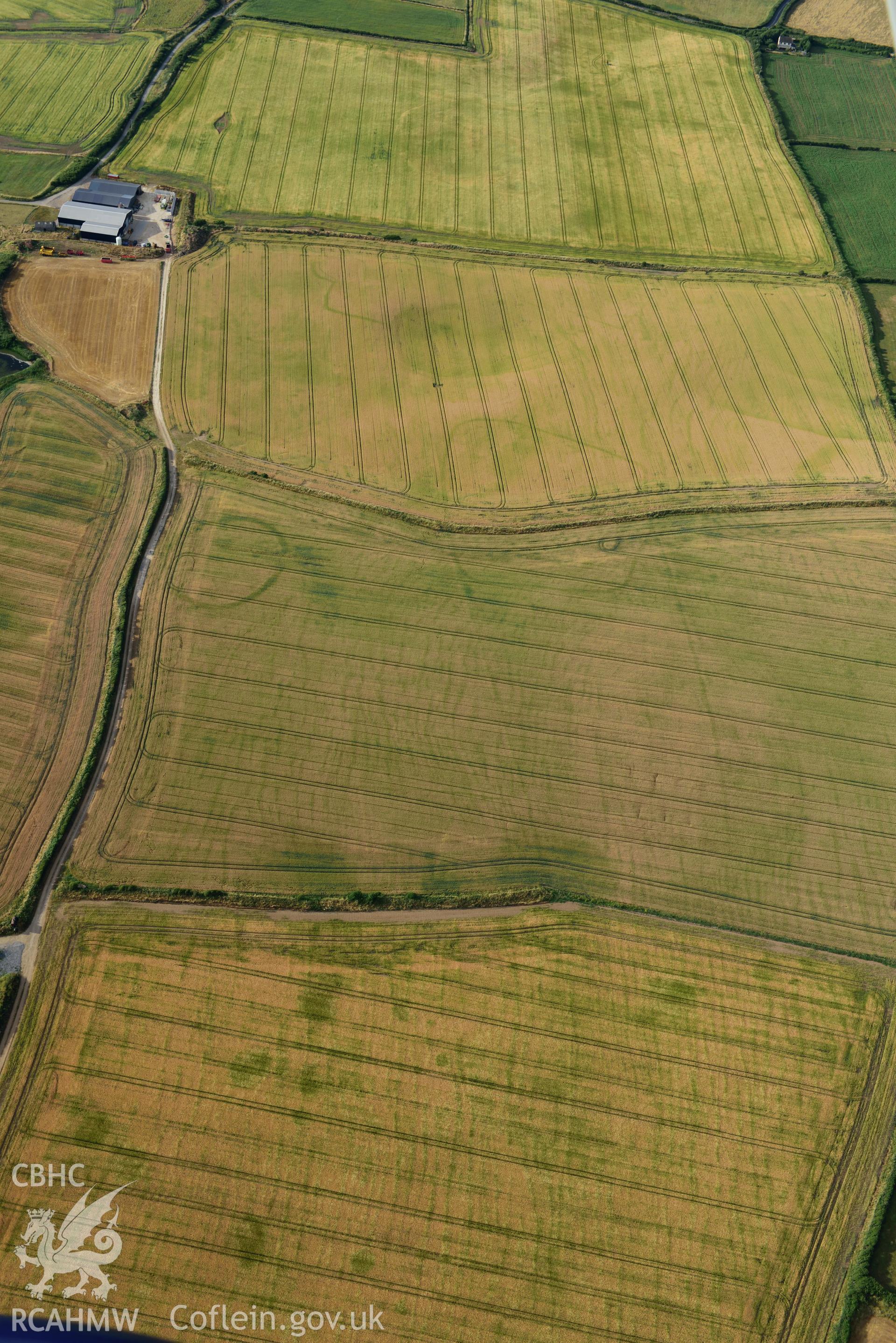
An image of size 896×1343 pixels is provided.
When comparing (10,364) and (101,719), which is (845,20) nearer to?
(10,364)

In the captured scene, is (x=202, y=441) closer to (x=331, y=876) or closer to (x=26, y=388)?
(x=26, y=388)

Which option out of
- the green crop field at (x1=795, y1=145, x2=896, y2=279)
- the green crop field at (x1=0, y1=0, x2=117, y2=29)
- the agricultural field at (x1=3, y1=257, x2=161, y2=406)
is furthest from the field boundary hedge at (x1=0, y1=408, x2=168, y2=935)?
the green crop field at (x1=0, y1=0, x2=117, y2=29)

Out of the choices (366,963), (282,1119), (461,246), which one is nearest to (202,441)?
(461,246)

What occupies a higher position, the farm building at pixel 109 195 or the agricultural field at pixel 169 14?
the agricultural field at pixel 169 14

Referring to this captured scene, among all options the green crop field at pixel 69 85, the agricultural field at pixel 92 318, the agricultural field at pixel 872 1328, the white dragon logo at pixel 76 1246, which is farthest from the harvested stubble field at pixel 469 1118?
the green crop field at pixel 69 85

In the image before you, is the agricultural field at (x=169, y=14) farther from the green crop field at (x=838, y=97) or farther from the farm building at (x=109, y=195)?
the green crop field at (x=838, y=97)

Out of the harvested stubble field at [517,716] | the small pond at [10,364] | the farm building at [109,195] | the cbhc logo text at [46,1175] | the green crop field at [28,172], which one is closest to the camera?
the cbhc logo text at [46,1175]

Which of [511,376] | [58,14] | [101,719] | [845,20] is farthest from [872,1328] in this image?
[58,14]
